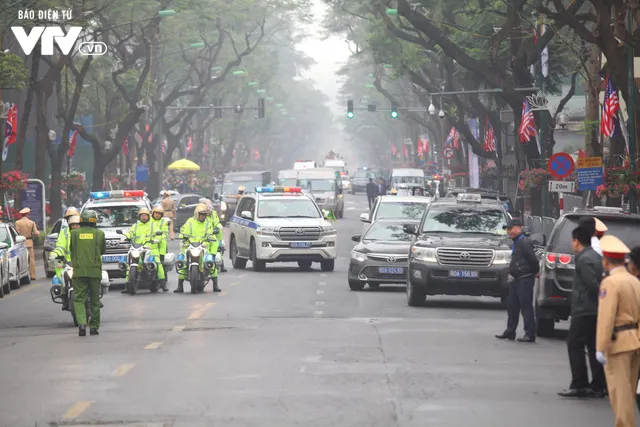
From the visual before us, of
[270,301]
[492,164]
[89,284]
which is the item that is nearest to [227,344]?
[89,284]

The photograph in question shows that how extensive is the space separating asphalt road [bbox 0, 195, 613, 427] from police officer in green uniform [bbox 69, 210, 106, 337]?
13.0 inches

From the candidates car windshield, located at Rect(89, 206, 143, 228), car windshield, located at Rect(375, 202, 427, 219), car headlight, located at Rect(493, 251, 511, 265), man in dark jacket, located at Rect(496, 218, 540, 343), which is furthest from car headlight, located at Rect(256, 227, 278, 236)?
man in dark jacket, located at Rect(496, 218, 540, 343)

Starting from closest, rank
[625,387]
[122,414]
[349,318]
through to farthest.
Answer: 1. [625,387]
2. [122,414]
3. [349,318]

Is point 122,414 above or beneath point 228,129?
beneath

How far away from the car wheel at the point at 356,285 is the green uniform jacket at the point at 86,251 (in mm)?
8930

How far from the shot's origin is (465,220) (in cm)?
2423

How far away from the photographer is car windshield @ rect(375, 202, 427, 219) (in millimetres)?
31672

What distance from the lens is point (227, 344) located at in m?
17.3

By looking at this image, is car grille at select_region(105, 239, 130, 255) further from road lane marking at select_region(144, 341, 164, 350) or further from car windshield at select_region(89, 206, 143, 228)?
road lane marking at select_region(144, 341, 164, 350)

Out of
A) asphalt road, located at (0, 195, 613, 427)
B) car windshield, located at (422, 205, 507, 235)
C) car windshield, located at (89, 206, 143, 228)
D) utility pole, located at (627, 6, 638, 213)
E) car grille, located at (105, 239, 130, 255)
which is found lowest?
asphalt road, located at (0, 195, 613, 427)

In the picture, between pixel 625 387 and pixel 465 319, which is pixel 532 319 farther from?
pixel 625 387

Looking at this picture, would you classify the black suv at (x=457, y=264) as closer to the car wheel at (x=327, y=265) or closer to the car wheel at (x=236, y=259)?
the car wheel at (x=327, y=265)

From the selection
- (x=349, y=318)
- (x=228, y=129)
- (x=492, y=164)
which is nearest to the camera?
(x=349, y=318)

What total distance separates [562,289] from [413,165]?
10557 centimetres
